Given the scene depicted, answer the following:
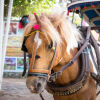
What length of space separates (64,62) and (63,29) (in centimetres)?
47

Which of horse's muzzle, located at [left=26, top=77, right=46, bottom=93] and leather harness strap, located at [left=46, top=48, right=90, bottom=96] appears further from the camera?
leather harness strap, located at [left=46, top=48, right=90, bottom=96]

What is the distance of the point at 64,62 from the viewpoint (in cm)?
250

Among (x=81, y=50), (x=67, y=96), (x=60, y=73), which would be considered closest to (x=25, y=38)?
(x=60, y=73)

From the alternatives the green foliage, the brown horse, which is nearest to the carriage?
the brown horse

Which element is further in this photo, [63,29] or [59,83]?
[59,83]

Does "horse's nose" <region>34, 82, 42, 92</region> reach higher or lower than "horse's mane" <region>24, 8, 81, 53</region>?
lower

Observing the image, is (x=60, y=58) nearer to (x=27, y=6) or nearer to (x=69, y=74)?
(x=69, y=74)

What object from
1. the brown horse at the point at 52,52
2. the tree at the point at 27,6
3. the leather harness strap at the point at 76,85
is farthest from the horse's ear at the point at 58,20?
the tree at the point at 27,6

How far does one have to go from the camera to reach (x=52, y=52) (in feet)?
6.97

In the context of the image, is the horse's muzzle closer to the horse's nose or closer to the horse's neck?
the horse's nose

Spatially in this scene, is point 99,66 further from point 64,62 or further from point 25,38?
point 25,38

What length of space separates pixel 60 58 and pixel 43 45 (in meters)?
0.36

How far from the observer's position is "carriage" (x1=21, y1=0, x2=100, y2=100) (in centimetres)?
202

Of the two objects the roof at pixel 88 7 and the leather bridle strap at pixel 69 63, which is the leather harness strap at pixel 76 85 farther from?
the roof at pixel 88 7
